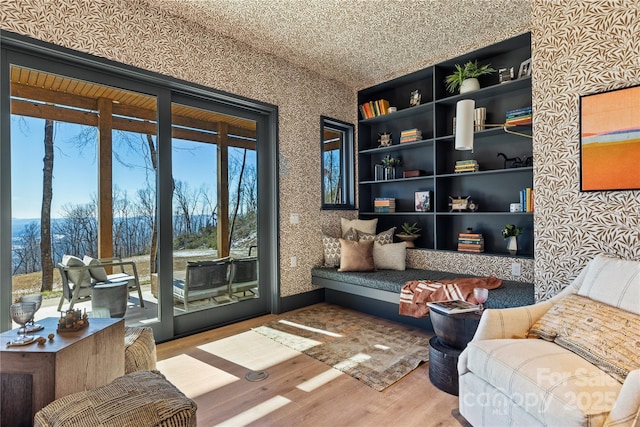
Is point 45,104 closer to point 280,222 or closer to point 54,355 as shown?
point 54,355

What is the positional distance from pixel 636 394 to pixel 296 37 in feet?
11.5

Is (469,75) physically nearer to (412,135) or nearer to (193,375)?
(412,135)

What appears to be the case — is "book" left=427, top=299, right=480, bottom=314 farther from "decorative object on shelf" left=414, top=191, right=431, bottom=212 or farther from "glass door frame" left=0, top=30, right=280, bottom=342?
"glass door frame" left=0, top=30, right=280, bottom=342

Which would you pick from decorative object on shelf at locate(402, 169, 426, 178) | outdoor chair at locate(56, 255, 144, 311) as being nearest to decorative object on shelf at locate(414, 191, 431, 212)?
decorative object on shelf at locate(402, 169, 426, 178)

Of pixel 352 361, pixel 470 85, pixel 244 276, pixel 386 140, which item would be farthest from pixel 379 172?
pixel 352 361

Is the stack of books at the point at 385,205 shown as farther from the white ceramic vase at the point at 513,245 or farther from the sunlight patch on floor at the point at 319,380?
the sunlight patch on floor at the point at 319,380

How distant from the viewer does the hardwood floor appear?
6.08 feet

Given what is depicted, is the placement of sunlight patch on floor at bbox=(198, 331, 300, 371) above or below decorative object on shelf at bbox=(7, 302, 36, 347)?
below

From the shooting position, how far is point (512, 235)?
3.38 meters

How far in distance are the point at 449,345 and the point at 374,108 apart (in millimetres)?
3279

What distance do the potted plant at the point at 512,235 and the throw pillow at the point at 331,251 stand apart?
1830 mm

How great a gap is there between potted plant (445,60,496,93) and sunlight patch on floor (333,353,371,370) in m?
2.88

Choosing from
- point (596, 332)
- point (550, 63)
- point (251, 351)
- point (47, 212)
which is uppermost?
point (550, 63)

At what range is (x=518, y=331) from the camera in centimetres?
185
